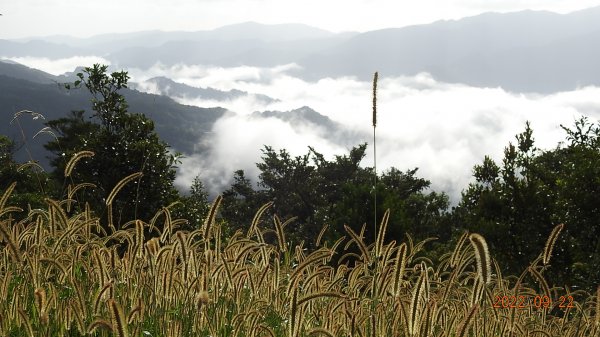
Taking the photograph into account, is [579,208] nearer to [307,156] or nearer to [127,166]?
[127,166]

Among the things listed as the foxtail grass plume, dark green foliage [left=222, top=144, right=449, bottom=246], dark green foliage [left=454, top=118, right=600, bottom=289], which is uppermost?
the foxtail grass plume

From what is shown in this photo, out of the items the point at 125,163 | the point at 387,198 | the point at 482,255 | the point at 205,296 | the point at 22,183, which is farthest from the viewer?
the point at 22,183

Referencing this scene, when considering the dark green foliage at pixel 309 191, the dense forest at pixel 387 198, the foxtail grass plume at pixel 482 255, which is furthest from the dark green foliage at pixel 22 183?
the dark green foliage at pixel 309 191

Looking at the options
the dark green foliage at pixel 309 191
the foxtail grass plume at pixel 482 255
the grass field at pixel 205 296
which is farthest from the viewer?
the dark green foliage at pixel 309 191

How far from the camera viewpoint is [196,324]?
11.3 feet

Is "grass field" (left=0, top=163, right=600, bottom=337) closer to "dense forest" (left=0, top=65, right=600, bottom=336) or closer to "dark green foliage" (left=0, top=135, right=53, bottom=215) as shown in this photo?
"dense forest" (left=0, top=65, right=600, bottom=336)

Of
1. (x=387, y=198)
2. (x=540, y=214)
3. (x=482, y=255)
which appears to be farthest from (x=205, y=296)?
(x=540, y=214)

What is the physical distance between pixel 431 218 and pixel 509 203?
28263 mm

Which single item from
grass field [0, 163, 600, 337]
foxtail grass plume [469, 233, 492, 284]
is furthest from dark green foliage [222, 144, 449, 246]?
foxtail grass plume [469, 233, 492, 284]

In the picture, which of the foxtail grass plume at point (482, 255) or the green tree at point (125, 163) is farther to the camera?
the green tree at point (125, 163)

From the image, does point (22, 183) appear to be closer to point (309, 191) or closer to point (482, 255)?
point (482, 255)

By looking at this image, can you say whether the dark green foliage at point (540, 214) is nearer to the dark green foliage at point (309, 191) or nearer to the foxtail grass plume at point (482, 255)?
the foxtail grass plume at point (482, 255)

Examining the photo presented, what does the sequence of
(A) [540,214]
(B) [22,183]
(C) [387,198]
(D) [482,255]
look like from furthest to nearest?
(B) [22,183] → (C) [387,198] → (A) [540,214] → (D) [482,255]

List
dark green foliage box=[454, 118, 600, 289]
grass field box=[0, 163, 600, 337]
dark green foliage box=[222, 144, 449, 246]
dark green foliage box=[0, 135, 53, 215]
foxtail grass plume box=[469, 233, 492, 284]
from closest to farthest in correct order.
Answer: foxtail grass plume box=[469, 233, 492, 284]
grass field box=[0, 163, 600, 337]
dark green foliage box=[454, 118, 600, 289]
dark green foliage box=[0, 135, 53, 215]
dark green foliage box=[222, 144, 449, 246]
